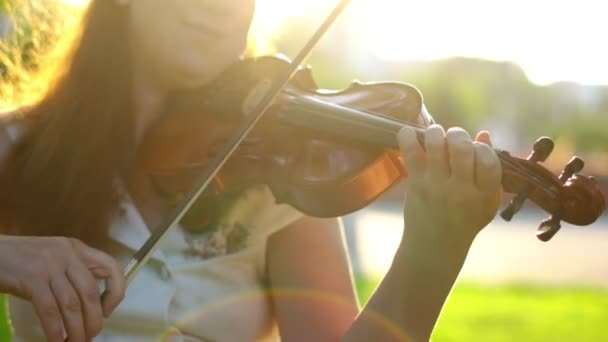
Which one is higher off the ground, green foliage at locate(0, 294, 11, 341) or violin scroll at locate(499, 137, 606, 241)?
violin scroll at locate(499, 137, 606, 241)

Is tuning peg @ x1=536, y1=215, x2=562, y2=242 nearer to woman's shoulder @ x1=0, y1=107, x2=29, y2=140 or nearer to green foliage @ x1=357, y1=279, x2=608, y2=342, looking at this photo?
woman's shoulder @ x1=0, y1=107, x2=29, y2=140

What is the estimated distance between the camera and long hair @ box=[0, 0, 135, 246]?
54.7 inches

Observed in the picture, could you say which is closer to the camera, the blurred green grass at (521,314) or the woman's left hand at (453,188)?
the woman's left hand at (453,188)

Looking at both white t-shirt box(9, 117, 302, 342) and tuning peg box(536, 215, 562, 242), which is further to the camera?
white t-shirt box(9, 117, 302, 342)

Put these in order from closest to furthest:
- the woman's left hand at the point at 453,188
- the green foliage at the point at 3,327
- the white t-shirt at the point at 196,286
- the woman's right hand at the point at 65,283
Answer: the woman's right hand at the point at 65,283 < the woman's left hand at the point at 453,188 < the white t-shirt at the point at 196,286 < the green foliage at the point at 3,327

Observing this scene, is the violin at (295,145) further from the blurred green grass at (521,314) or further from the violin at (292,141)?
the blurred green grass at (521,314)

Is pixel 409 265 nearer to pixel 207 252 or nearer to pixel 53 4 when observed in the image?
pixel 207 252

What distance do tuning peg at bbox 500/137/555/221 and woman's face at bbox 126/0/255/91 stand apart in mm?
406

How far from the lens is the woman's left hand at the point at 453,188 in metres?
1.14

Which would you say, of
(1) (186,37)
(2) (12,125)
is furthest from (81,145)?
(1) (186,37)

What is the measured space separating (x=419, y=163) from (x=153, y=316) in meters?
0.41

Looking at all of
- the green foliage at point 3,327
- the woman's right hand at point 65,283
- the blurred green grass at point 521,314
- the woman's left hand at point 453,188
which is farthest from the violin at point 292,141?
the blurred green grass at point 521,314

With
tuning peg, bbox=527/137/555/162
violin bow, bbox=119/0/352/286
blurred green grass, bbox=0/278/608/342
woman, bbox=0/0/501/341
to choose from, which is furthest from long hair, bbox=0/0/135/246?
blurred green grass, bbox=0/278/608/342

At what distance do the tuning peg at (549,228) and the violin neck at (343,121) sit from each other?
0.18 m
